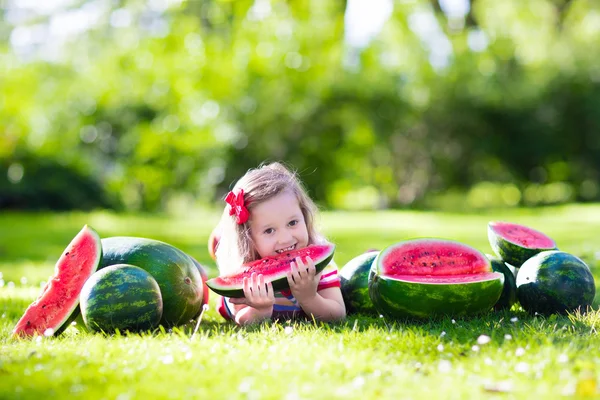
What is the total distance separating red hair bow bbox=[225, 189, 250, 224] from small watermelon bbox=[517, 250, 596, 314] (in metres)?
1.97

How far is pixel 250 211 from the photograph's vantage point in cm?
450

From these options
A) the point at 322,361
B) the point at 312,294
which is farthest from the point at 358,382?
the point at 312,294

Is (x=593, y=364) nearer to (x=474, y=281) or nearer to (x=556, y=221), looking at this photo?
(x=474, y=281)

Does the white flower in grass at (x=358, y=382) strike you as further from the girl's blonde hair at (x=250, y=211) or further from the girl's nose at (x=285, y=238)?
the girl's blonde hair at (x=250, y=211)

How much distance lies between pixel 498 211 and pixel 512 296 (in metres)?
13.5

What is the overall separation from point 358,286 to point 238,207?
110cm

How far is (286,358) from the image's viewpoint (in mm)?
3234

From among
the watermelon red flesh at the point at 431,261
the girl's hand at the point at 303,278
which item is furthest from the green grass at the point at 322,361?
the watermelon red flesh at the point at 431,261

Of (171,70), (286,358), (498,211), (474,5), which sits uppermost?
(474,5)

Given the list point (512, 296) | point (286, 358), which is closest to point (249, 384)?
point (286, 358)

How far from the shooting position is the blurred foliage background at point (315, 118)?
17109 millimetres

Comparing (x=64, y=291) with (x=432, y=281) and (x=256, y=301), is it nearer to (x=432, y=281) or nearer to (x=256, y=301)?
(x=256, y=301)

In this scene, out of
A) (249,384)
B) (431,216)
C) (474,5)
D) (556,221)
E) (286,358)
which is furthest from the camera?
(474,5)

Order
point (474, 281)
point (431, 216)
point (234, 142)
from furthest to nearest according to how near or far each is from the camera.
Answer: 1. point (234, 142)
2. point (431, 216)
3. point (474, 281)
